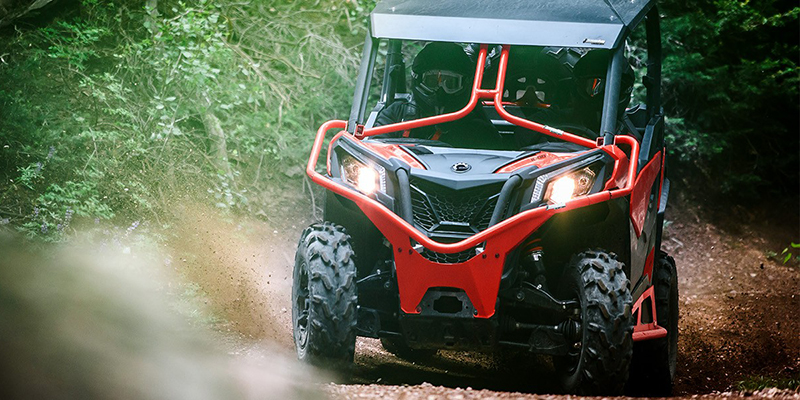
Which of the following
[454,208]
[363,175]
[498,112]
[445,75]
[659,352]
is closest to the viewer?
[454,208]

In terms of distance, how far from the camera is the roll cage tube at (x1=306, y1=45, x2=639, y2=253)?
4.84m

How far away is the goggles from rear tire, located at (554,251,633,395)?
5.15 ft

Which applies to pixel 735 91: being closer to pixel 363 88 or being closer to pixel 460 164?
pixel 363 88

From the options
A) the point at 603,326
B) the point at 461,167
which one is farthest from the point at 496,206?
the point at 603,326

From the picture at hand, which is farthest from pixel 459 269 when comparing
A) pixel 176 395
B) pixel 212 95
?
pixel 212 95

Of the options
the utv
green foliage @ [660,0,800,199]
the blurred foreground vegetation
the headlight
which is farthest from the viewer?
green foliage @ [660,0,800,199]

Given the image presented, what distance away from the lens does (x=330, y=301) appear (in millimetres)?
5004

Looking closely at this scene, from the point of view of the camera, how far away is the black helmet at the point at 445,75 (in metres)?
6.01

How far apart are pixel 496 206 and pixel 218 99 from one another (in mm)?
5596

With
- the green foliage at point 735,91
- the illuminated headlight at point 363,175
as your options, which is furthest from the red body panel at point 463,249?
the green foliage at point 735,91

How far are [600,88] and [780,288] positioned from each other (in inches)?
260

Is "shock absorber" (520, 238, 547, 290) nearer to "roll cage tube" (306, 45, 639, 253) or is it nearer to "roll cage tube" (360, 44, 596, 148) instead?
"roll cage tube" (306, 45, 639, 253)

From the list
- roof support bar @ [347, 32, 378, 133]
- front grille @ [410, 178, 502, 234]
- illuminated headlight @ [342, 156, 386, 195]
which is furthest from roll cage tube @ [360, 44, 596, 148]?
front grille @ [410, 178, 502, 234]

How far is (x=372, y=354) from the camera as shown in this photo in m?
7.27
